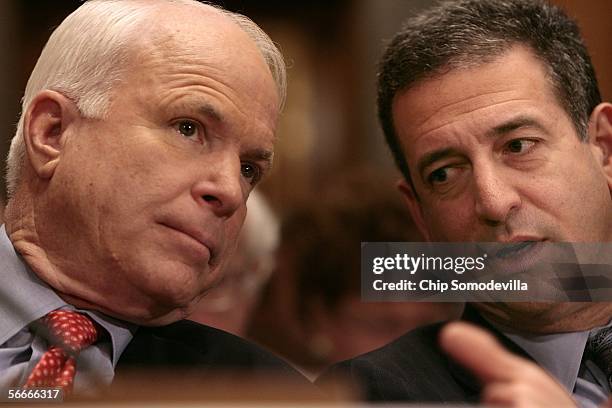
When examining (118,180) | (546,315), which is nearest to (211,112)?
(118,180)

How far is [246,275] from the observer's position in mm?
1687

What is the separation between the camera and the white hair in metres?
1.57

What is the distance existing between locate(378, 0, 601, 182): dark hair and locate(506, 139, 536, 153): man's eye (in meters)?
0.10

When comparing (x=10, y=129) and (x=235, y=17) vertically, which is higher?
(x=235, y=17)

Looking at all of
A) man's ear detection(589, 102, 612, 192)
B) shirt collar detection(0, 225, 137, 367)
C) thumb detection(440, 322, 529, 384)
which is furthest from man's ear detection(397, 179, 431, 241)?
shirt collar detection(0, 225, 137, 367)

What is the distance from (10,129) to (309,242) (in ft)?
1.80

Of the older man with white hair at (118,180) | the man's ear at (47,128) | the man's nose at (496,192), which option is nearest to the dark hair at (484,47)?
the man's nose at (496,192)

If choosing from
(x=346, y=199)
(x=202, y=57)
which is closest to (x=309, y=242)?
(x=346, y=199)

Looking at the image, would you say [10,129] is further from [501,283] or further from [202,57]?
[501,283]

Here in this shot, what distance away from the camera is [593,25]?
1708 mm

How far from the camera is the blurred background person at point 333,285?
1.66m

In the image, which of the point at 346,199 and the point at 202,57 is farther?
the point at 346,199

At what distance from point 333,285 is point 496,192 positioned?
0.32 metres

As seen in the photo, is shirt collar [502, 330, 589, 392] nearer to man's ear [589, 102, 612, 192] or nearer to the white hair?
man's ear [589, 102, 612, 192]
